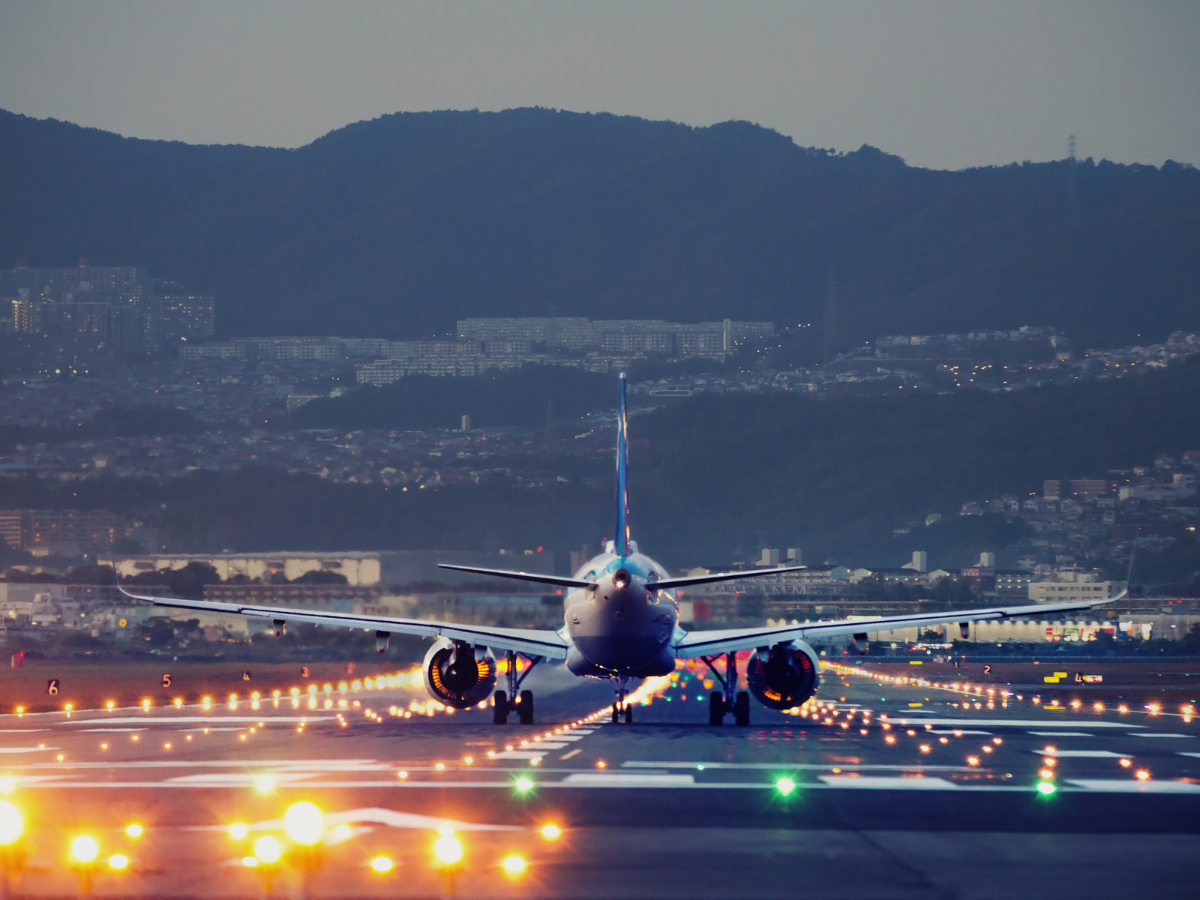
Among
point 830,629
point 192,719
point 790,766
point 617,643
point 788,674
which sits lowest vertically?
point 790,766

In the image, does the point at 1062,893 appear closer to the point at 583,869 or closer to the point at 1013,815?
the point at 583,869

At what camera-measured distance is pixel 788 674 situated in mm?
41562

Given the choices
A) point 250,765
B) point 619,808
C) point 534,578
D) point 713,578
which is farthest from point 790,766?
point 534,578

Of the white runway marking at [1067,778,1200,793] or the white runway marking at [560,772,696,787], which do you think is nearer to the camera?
the white runway marking at [1067,778,1200,793]

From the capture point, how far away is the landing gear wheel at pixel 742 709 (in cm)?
4134

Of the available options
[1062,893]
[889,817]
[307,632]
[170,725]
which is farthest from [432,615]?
[1062,893]

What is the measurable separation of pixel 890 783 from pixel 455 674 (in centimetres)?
1877

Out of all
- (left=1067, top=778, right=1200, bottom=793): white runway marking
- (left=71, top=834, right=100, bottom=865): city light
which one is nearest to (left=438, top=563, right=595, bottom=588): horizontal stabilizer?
(left=1067, top=778, right=1200, bottom=793): white runway marking

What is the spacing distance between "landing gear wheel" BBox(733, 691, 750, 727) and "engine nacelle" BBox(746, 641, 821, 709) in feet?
1.48

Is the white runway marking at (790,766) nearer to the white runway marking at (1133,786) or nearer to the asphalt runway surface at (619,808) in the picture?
the asphalt runway surface at (619,808)

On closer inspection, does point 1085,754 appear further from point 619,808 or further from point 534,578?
point 619,808

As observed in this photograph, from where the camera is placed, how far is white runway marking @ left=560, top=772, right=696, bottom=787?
952 inches

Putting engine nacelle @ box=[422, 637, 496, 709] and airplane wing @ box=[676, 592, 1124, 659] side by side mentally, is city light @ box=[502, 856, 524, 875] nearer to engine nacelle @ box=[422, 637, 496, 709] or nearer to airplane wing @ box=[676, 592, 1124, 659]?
engine nacelle @ box=[422, 637, 496, 709]

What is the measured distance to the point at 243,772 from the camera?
2608cm
